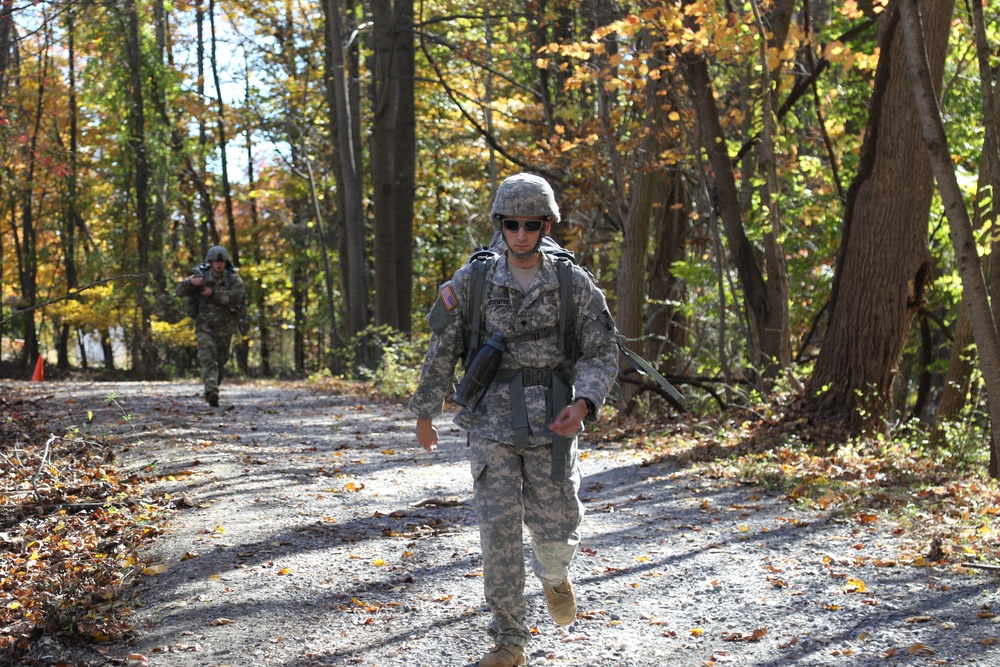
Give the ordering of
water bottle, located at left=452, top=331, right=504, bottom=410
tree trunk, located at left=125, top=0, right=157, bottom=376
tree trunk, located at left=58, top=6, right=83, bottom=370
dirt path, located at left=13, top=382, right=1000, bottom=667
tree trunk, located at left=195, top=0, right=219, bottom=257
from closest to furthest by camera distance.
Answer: water bottle, located at left=452, top=331, right=504, bottom=410 < dirt path, located at left=13, top=382, right=1000, bottom=667 < tree trunk, located at left=125, top=0, right=157, bottom=376 < tree trunk, located at left=58, top=6, right=83, bottom=370 < tree trunk, located at left=195, top=0, right=219, bottom=257

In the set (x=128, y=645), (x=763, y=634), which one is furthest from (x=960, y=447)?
(x=128, y=645)

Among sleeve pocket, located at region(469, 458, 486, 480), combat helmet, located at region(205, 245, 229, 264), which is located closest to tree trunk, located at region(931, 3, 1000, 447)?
sleeve pocket, located at region(469, 458, 486, 480)

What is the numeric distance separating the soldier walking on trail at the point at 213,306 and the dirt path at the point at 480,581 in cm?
424

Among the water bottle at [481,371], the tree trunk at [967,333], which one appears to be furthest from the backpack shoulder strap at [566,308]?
the tree trunk at [967,333]

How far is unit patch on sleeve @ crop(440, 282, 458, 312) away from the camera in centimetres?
457

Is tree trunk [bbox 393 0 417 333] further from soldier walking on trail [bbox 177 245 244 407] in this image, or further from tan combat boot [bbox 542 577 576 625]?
tan combat boot [bbox 542 577 576 625]

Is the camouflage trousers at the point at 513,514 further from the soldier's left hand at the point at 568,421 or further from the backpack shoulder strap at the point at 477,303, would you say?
the backpack shoulder strap at the point at 477,303

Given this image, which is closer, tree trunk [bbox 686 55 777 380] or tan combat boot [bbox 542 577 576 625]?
tan combat boot [bbox 542 577 576 625]

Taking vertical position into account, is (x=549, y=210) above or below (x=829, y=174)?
below

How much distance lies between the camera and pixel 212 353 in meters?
14.1

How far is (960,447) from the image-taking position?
10.4 meters

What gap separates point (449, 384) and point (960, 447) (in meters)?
7.48

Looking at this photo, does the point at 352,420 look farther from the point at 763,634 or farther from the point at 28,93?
the point at 28,93

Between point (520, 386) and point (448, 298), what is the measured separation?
49cm
